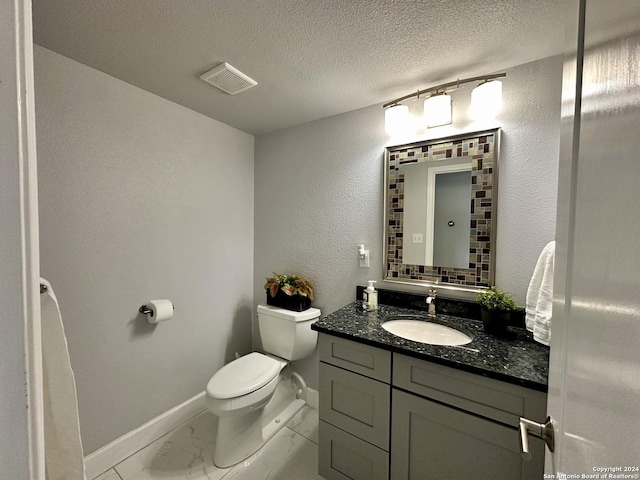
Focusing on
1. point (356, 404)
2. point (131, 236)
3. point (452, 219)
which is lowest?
point (356, 404)

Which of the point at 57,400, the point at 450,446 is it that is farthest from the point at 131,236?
the point at 450,446

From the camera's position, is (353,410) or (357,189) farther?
(357,189)

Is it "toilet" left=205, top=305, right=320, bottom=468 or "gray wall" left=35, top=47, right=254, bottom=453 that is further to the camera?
"toilet" left=205, top=305, right=320, bottom=468

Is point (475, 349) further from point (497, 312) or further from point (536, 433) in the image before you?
point (536, 433)

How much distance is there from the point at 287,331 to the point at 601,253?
5.66ft

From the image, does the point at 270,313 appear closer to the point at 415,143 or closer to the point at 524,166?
the point at 415,143

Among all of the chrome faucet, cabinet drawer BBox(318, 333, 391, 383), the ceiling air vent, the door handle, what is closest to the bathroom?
the chrome faucet

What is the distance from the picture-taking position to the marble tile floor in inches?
56.0

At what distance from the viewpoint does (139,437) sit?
1.58 meters

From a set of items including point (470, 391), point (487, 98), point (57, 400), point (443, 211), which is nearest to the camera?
point (57, 400)

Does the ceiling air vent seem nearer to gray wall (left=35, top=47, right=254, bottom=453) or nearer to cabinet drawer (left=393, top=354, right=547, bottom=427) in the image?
gray wall (left=35, top=47, right=254, bottom=453)

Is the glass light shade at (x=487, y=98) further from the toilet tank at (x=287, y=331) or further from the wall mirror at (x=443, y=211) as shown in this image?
the toilet tank at (x=287, y=331)

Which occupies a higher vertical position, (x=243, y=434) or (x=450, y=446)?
(x=450, y=446)

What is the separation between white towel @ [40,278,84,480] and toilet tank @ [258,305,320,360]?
1158 mm
